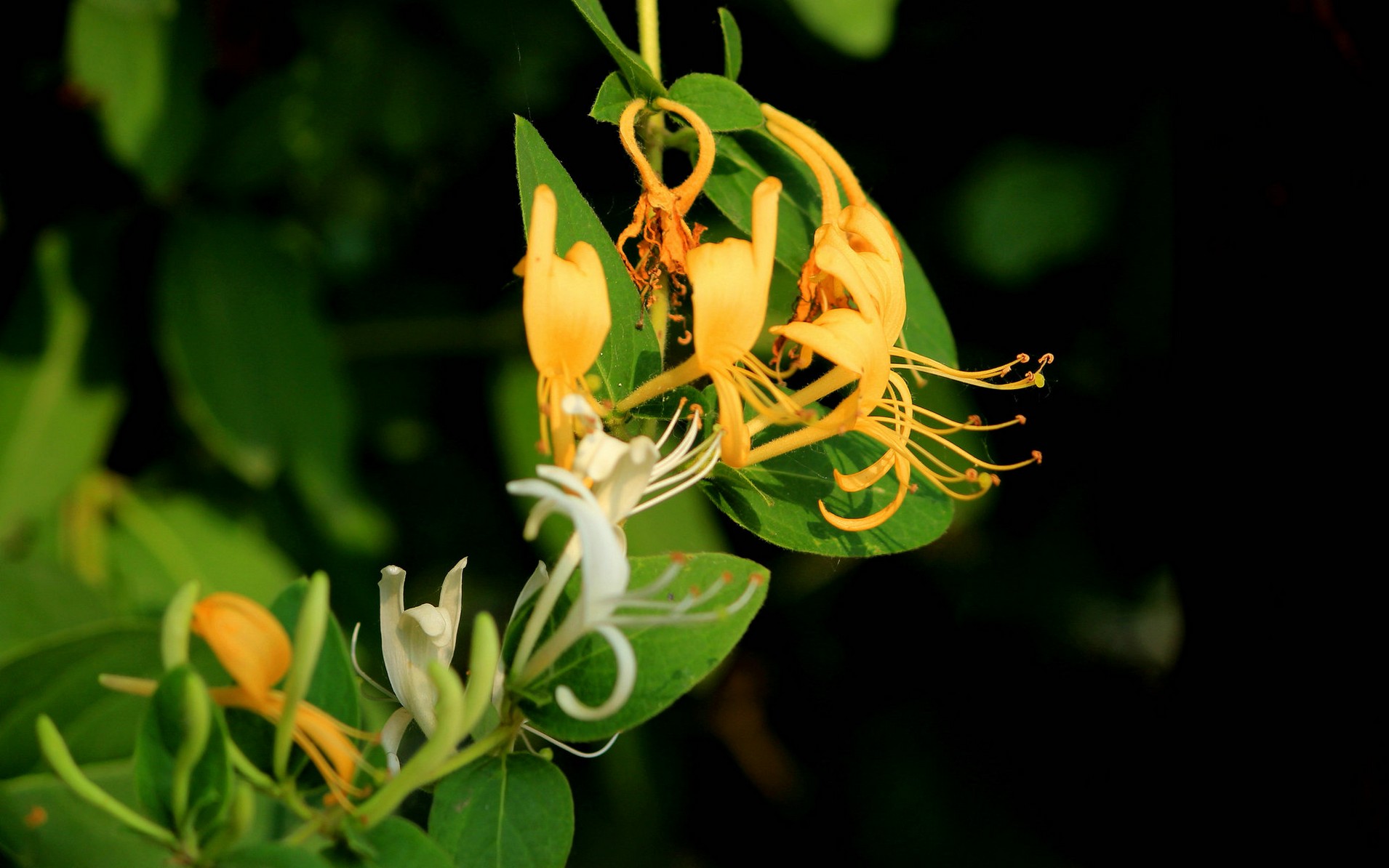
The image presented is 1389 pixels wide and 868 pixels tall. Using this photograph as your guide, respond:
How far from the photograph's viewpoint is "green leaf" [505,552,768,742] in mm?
545

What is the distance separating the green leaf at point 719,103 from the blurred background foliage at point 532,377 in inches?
19.0

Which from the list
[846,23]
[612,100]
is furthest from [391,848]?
[846,23]

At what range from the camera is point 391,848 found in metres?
0.52

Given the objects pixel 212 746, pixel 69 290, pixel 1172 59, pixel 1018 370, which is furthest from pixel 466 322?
pixel 212 746

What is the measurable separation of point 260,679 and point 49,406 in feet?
3.36

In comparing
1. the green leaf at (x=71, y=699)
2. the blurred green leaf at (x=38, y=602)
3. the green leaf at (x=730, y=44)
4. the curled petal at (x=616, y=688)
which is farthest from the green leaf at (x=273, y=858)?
the blurred green leaf at (x=38, y=602)

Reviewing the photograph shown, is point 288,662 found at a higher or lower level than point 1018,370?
higher

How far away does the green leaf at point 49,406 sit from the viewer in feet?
4.40

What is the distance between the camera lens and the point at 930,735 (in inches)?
61.1

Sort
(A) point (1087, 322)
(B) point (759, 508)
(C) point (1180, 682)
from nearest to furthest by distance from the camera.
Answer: (B) point (759, 508) < (C) point (1180, 682) < (A) point (1087, 322)

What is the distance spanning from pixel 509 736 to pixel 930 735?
1.07m

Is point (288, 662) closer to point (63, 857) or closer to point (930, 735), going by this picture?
point (63, 857)

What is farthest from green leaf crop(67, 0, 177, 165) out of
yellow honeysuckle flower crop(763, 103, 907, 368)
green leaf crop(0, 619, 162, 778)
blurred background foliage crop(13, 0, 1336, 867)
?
yellow honeysuckle flower crop(763, 103, 907, 368)

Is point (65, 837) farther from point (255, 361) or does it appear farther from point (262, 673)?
point (255, 361)
